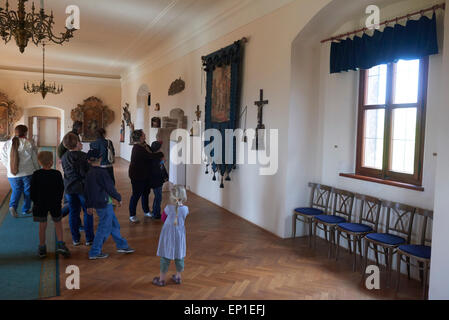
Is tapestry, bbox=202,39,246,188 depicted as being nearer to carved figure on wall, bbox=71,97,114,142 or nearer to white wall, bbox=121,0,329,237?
white wall, bbox=121,0,329,237

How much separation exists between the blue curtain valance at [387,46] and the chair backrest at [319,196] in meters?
1.74

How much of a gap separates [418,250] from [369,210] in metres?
1.03

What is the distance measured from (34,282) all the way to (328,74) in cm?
476

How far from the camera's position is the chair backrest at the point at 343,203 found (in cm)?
503

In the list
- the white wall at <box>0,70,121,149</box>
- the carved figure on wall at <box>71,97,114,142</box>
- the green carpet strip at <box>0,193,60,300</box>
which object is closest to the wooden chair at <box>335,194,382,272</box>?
the green carpet strip at <box>0,193,60,300</box>

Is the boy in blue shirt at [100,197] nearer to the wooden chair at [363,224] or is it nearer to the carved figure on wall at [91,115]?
the wooden chair at [363,224]

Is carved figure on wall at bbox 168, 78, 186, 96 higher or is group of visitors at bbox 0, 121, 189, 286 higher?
carved figure on wall at bbox 168, 78, 186, 96

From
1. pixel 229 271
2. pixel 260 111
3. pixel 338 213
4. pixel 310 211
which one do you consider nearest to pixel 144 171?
pixel 260 111

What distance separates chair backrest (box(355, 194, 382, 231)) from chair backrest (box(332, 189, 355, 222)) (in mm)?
139

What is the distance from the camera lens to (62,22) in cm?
898

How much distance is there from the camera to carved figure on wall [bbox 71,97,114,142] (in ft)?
57.4

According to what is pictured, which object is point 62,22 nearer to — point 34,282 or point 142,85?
point 142,85

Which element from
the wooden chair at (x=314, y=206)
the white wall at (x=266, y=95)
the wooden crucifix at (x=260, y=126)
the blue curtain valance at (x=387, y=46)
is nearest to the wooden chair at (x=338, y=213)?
the wooden chair at (x=314, y=206)

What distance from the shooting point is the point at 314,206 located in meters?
5.80
